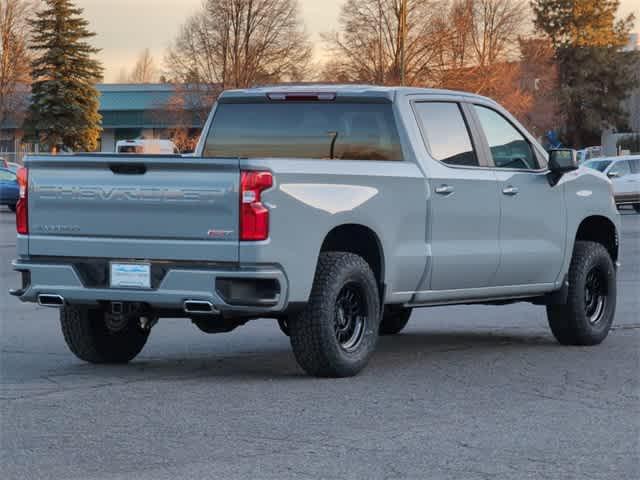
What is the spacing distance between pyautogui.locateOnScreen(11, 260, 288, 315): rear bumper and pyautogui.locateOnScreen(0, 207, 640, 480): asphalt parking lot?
0.51m

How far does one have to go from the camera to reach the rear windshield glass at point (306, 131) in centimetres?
1060

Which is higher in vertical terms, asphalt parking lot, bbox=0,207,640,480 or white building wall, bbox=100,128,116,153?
white building wall, bbox=100,128,116,153

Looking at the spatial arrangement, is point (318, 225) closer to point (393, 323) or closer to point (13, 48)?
point (393, 323)

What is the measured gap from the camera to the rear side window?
10.7 metres

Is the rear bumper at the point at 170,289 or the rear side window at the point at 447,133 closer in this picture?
the rear bumper at the point at 170,289

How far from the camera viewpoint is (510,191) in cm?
1108

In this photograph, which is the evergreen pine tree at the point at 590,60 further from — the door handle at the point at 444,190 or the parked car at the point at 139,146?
the door handle at the point at 444,190

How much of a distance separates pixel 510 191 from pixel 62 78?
83647 millimetres

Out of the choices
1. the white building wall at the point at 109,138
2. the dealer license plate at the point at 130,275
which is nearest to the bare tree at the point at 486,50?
the white building wall at the point at 109,138

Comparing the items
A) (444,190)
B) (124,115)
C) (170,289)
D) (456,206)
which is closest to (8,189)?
(456,206)

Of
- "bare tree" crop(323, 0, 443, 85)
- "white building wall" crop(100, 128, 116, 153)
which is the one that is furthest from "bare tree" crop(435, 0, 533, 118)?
"white building wall" crop(100, 128, 116, 153)

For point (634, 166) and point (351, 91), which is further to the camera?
point (634, 166)

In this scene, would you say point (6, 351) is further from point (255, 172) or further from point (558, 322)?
point (558, 322)

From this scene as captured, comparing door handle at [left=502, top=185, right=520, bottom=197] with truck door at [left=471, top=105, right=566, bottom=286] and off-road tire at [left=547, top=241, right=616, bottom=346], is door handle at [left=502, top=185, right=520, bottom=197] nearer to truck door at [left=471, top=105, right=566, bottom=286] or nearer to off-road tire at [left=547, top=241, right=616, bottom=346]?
truck door at [left=471, top=105, right=566, bottom=286]
